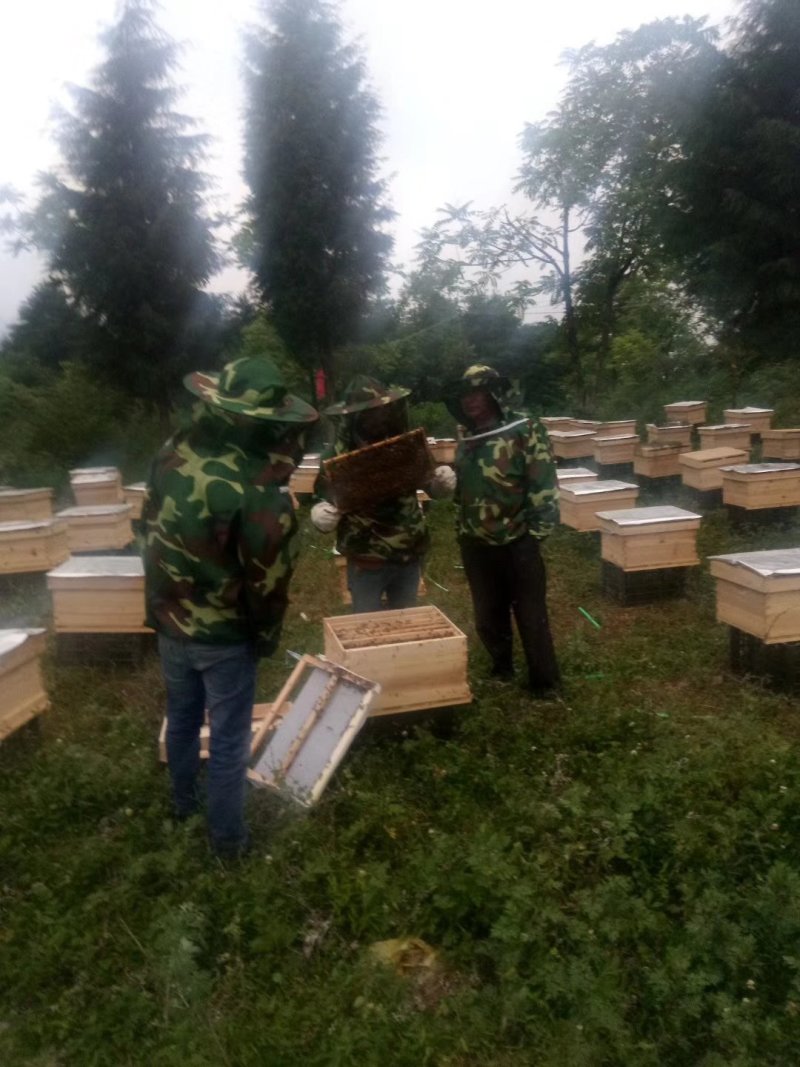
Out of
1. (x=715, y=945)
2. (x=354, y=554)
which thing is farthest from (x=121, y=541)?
(x=715, y=945)

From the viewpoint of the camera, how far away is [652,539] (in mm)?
6000

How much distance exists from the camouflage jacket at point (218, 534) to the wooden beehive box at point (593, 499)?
474 centimetres

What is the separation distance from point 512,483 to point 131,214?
1138 centimetres

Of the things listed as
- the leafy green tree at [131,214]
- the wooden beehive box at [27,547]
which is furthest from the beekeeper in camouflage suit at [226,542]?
the leafy green tree at [131,214]

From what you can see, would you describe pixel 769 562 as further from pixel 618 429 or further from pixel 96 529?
pixel 618 429

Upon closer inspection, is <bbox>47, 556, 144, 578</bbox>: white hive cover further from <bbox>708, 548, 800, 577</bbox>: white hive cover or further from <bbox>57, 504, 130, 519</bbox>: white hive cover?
<bbox>708, 548, 800, 577</bbox>: white hive cover

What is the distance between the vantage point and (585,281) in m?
18.2

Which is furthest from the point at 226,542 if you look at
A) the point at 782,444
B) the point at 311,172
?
the point at 311,172

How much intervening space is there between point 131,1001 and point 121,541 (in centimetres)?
456

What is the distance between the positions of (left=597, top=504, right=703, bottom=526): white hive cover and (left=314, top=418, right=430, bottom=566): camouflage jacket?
2334 millimetres

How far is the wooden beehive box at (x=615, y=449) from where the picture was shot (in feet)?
30.1

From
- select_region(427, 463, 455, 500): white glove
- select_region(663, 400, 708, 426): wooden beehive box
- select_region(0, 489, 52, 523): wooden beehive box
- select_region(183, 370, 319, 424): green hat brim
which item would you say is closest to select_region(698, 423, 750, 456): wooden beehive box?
select_region(663, 400, 708, 426): wooden beehive box

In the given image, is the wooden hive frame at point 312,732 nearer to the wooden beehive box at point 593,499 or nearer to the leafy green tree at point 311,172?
the wooden beehive box at point 593,499

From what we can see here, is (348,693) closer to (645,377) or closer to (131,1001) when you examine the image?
(131,1001)
